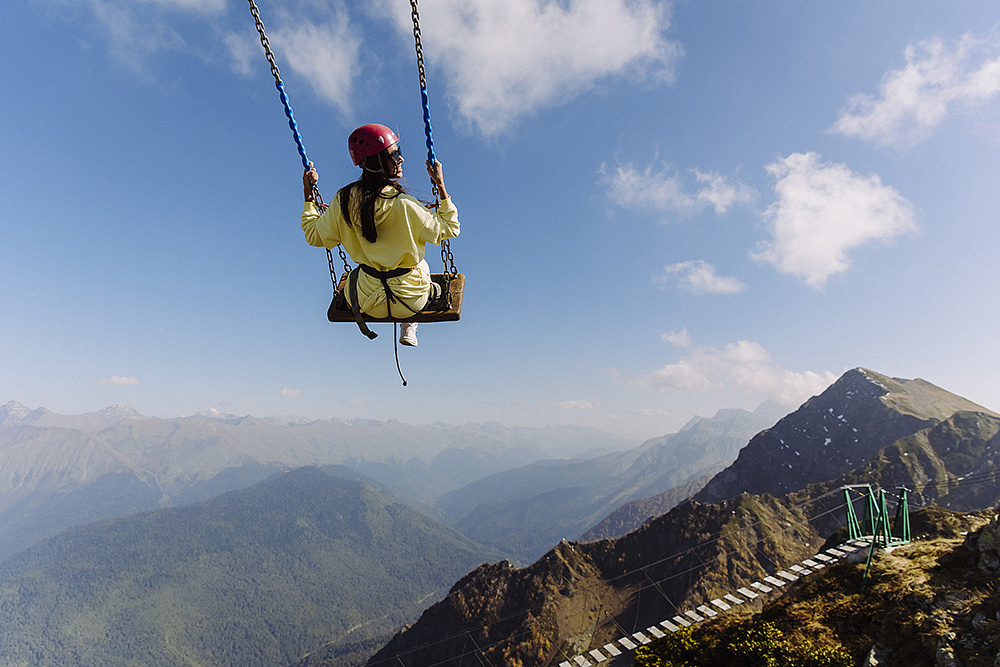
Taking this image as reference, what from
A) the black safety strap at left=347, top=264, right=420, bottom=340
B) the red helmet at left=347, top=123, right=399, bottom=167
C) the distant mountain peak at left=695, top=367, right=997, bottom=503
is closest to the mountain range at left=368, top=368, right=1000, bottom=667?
the distant mountain peak at left=695, top=367, right=997, bottom=503

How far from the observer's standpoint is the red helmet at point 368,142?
4195mm

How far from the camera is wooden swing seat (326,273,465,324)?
5.59m

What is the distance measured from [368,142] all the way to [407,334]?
2.51 metres

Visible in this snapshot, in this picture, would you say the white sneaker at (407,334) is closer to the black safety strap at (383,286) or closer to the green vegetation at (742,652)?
the black safety strap at (383,286)

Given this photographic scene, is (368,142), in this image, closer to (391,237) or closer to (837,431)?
(391,237)

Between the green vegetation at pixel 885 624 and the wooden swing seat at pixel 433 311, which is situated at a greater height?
the wooden swing seat at pixel 433 311

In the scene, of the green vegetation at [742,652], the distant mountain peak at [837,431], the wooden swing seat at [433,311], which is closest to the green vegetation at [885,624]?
the green vegetation at [742,652]

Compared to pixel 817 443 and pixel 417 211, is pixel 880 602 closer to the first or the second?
pixel 417 211

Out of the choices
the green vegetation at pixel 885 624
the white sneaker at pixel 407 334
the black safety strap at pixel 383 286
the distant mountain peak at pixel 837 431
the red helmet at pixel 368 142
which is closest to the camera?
the red helmet at pixel 368 142

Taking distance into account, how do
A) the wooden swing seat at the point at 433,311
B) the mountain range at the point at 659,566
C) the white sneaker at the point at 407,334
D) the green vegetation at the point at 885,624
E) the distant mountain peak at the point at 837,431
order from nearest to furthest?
1. the wooden swing seat at the point at 433,311
2. the white sneaker at the point at 407,334
3. the green vegetation at the point at 885,624
4. the mountain range at the point at 659,566
5. the distant mountain peak at the point at 837,431

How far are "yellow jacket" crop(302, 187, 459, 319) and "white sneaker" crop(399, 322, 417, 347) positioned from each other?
0.57 metres

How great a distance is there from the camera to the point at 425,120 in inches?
195

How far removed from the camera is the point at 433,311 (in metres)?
5.62

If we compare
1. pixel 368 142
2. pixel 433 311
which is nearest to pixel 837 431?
pixel 433 311
